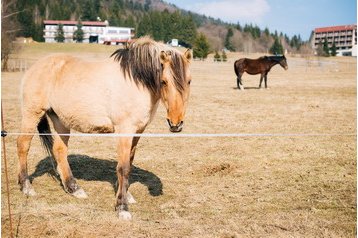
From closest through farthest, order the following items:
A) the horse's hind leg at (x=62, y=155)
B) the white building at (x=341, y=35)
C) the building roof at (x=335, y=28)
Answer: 1. the horse's hind leg at (x=62, y=155)
2. the white building at (x=341, y=35)
3. the building roof at (x=335, y=28)

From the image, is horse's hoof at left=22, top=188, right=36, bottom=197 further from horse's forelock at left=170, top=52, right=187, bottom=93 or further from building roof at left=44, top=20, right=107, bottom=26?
building roof at left=44, top=20, right=107, bottom=26

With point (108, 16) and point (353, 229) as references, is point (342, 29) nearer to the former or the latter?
point (108, 16)

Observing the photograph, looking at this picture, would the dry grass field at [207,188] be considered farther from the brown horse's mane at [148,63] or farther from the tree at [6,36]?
the tree at [6,36]

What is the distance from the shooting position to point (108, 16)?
17088 cm

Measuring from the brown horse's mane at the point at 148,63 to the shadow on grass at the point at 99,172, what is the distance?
2001 millimetres

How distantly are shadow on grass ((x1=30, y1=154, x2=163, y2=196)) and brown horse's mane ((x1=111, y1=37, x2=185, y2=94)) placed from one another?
200 cm

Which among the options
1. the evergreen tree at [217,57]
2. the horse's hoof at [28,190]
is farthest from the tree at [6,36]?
the evergreen tree at [217,57]

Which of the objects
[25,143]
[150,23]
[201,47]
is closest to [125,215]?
[25,143]

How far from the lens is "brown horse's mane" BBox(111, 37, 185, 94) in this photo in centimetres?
443

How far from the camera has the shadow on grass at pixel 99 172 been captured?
6.38m

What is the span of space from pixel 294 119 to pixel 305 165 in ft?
17.7

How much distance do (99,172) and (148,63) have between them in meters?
3.02

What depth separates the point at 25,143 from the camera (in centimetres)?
→ 582

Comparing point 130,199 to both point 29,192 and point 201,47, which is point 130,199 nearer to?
point 29,192
